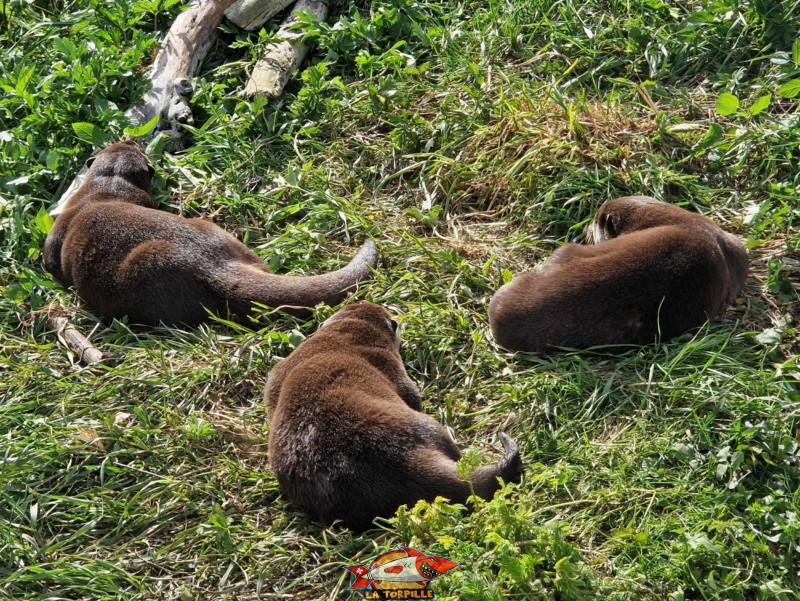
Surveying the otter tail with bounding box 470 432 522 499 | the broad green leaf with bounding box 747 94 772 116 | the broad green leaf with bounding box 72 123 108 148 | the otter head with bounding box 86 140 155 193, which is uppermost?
the broad green leaf with bounding box 72 123 108 148

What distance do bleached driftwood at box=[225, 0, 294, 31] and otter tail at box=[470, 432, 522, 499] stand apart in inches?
162

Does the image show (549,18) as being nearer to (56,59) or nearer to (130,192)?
(130,192)

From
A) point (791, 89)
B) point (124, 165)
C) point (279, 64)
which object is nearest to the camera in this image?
point (791, 89)

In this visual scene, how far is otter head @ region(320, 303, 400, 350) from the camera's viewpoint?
4641 mm

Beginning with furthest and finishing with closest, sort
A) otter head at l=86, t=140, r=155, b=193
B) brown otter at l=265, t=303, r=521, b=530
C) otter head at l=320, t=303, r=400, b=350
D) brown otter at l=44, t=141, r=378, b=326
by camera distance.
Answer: otter head at l=86, t=140, r=155, b=193
brown otter at l=44, t=141, r=378, b=326
otter head at l=320, t=303, r=400, b=350
brown otter at l=265, t=303, r=521, b=530

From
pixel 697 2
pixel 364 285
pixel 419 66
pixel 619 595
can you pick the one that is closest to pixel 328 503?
pixel 619 595

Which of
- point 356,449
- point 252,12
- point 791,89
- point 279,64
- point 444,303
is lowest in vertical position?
point 444,303

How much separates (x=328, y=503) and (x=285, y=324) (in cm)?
139

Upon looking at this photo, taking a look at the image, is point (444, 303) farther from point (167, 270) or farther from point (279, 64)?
point (279, 64)

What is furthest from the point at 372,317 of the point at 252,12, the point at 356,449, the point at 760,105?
the point at 252,12

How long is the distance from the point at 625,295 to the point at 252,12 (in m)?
3.82

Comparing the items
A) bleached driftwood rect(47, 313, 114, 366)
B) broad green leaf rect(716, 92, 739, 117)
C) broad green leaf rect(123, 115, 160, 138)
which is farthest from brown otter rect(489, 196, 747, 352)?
broad green leaf rect(123, 115, 160, 138)

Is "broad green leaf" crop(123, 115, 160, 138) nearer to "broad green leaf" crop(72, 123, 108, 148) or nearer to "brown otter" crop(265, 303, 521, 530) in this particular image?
"broad green leaf" crop(72, 123, 108, 148)

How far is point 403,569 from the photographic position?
3400 mm
